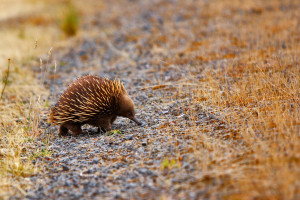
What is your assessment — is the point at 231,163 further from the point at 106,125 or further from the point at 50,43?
the point at 50,43

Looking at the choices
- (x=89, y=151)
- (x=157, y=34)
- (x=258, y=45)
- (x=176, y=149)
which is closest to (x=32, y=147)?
(x=89, y=151)

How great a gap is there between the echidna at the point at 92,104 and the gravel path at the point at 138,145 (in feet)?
1.19

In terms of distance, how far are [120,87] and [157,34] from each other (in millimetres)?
6711

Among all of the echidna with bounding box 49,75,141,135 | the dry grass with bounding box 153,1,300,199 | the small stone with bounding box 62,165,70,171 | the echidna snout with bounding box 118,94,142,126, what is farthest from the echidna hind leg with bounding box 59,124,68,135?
the dry grass with bounding box 153,1,300,199

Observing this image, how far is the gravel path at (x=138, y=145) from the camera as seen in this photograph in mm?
4438

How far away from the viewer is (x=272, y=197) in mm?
3514

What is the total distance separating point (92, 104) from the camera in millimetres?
6652

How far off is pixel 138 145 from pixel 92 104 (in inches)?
58.8

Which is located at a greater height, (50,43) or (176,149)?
(50,43)

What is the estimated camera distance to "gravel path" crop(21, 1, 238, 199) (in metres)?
4.44

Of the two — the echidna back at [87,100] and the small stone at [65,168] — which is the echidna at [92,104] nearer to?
the echidna back at [87,100]

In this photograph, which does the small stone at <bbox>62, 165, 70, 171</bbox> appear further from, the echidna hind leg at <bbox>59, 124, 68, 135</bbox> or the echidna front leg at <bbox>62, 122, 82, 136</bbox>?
the echidna hind leg at <bbox>59, 124, 68, 135</bbox>

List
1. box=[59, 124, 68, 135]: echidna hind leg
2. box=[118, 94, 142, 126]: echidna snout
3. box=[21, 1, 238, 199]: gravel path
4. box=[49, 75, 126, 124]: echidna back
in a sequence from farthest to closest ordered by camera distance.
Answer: box=[59, 124, 68, 135]: echidna hind leg
box=[118, 94, 142, 126]: echidna snout
box=[49, 75, 126, 124]: echidna back
box=[21, 1, 238, 199]: gravel path

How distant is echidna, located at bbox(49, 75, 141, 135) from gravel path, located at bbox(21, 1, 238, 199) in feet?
1.19
